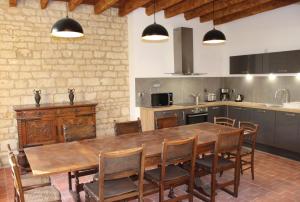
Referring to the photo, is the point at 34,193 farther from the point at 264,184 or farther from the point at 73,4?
the point at 73,4

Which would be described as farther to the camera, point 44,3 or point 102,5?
point 102,5

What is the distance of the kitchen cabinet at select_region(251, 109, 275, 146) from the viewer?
5.23 m

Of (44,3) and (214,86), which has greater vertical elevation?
(44,3)

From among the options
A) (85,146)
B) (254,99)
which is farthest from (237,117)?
(85,146)

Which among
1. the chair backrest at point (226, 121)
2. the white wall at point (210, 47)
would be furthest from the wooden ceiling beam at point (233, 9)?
the chair backrest at point (226, 121)

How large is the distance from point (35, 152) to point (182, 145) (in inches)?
62.6

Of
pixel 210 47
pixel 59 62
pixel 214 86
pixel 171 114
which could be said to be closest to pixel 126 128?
pixel 171 114

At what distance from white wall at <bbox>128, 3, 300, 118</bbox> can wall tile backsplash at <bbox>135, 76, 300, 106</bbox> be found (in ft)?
0.61

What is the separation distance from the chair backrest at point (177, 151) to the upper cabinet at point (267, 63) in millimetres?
3315

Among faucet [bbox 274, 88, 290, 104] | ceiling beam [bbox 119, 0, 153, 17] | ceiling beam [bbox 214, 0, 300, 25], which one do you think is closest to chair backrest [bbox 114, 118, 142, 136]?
ceiling beam [bbox 119, 0, 153, 17]

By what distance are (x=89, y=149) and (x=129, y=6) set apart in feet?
11.1

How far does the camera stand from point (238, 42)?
6.55 meters

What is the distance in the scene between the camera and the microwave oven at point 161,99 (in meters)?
5.86

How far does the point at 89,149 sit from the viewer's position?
116 inches
